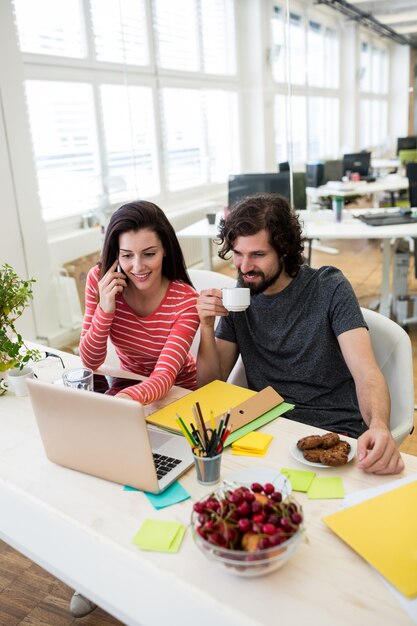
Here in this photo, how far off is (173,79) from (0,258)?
2.28m

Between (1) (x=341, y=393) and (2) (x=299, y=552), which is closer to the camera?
(2) (x=299, y=552)

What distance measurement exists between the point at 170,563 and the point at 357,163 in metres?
5.75

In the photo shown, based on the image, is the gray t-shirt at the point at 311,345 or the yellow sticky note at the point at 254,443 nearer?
the yellow sticky note at the point at 254,443

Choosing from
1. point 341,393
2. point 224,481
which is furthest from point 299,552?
point 341,393

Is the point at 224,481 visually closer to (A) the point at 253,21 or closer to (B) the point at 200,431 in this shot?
(B) the point at 200,431

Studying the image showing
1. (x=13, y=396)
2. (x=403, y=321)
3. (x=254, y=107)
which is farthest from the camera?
(x=254, y=107)

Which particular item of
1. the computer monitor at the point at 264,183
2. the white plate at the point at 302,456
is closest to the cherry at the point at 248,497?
the white plate at the point at 302,456

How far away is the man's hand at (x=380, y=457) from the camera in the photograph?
110cm

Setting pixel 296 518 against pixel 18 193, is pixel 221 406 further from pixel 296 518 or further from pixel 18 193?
pixel 18 193

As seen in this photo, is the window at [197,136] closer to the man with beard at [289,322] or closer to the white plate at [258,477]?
the man with beard at [289,322]

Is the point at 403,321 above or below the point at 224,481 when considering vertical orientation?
below

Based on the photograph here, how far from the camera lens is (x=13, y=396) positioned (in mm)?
1595

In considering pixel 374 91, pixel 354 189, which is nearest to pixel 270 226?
pixel 374 91

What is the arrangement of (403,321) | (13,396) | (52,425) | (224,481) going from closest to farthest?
1. (224,481)
2. (52,425)
3. (13,396)
4. (403,321)
